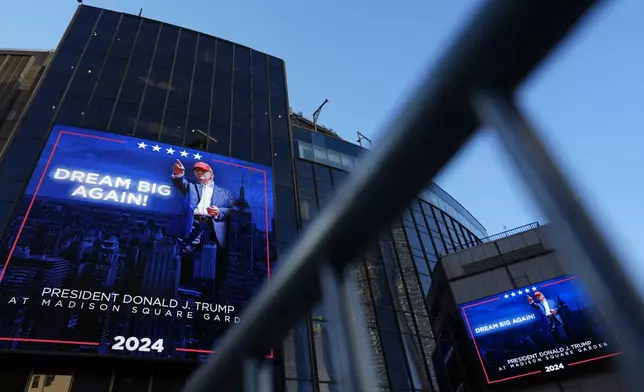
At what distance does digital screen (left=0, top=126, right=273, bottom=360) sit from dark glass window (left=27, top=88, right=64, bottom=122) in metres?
1.01

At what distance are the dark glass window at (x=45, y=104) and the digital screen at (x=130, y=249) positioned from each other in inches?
39.7

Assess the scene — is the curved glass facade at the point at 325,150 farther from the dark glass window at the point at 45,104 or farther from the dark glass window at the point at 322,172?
the dark glass window at the point at 45,104

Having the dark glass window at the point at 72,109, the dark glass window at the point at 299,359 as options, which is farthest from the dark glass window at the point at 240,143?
the dark glass window at the point at 299,359

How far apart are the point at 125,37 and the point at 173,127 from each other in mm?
6463

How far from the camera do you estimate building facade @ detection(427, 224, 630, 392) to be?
16156mm

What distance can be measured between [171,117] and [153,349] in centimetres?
972

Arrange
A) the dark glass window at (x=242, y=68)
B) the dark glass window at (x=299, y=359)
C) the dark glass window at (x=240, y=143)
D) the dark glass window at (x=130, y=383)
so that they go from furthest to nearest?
the dark glass window at (x=242, y=68)
the dark glass window at (x=240, y=143)
the dark glass window at (x=299, y=359)
the dark glass window at (x=130, y=383)

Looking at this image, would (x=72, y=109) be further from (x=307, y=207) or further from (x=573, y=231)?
(x=573, y=231)

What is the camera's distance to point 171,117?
1752 centimetres

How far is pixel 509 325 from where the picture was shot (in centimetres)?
1756

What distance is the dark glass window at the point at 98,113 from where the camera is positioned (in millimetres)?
15836

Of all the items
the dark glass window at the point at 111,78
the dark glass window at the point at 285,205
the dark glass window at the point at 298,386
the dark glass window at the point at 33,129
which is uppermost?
the dark glass window at the point at 111,78

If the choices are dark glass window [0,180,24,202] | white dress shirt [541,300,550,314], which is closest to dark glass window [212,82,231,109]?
dark glass window [0,180,24,202]

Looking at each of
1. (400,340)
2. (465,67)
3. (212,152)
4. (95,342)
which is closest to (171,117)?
(212,152)
